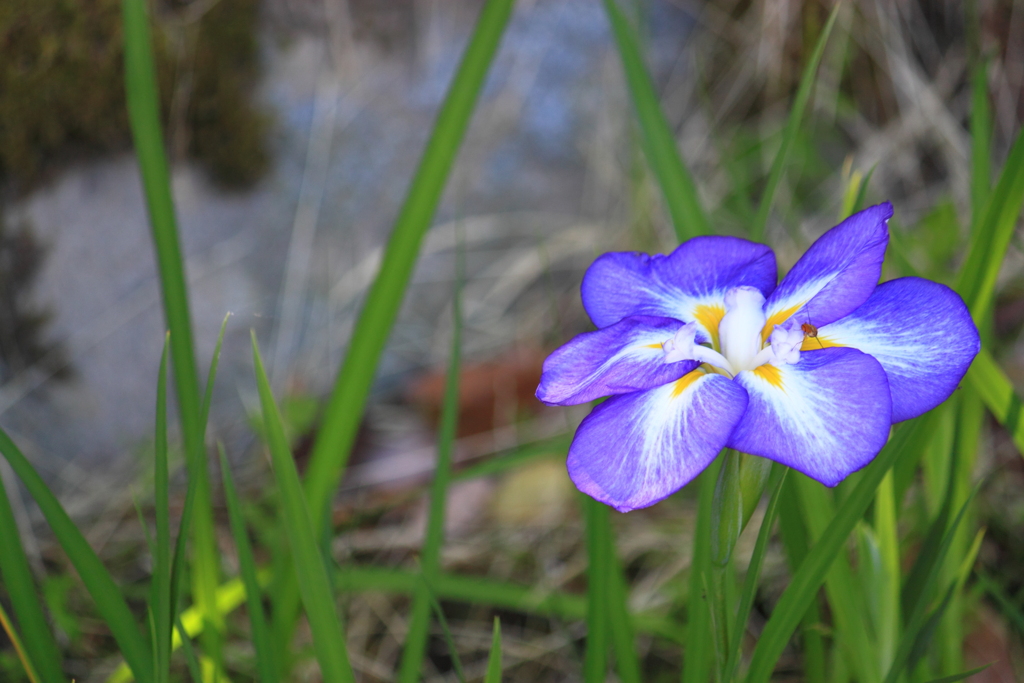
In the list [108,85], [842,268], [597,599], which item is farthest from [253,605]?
[108,85]

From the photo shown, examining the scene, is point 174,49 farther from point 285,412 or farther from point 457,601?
point 457,601

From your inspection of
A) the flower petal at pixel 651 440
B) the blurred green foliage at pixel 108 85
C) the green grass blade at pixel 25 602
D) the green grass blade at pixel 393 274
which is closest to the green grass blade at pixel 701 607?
the flower petal at pixel 651 440

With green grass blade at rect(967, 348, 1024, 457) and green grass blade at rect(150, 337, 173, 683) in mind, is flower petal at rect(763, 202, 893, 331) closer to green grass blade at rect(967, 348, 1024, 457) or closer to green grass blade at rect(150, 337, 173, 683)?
green grass blade at rect(967, 348, 1024, 457)

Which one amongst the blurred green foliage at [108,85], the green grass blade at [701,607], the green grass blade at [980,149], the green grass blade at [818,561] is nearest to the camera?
the green grass blade at [818,561]

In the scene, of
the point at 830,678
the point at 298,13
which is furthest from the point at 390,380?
the point at 830,678

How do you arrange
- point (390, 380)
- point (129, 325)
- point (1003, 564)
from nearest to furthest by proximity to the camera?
point (1003, 564) < point (129, 325) < point (390, 380)

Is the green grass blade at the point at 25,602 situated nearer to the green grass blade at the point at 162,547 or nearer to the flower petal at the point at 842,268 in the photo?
the green grass blade at the point at 162,547
